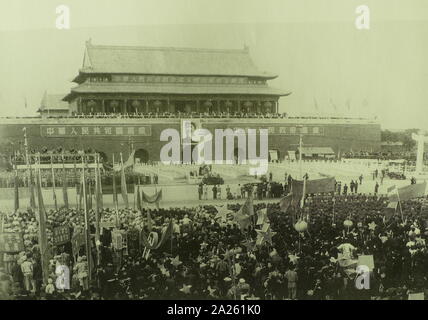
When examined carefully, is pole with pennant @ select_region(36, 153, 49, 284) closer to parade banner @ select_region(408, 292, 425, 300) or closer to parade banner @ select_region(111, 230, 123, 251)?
parade banner @ select_region(111, 230, 123, 251)

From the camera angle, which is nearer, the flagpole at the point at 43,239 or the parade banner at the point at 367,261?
Result: the flagpole at the point at 43,239

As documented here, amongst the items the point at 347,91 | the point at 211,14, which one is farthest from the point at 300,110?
the point at 211,14

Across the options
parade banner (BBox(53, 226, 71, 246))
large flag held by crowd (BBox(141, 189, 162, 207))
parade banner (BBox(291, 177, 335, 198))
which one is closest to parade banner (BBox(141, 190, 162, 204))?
large flag held by crowd (BBox(141, 189, 162, 207))

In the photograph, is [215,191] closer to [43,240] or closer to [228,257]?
[228,257]

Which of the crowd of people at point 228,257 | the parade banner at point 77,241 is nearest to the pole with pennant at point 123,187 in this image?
the crowd of people at point 228,257

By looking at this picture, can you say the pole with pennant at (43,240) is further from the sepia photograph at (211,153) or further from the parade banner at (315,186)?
the parade banner at (315,186)
